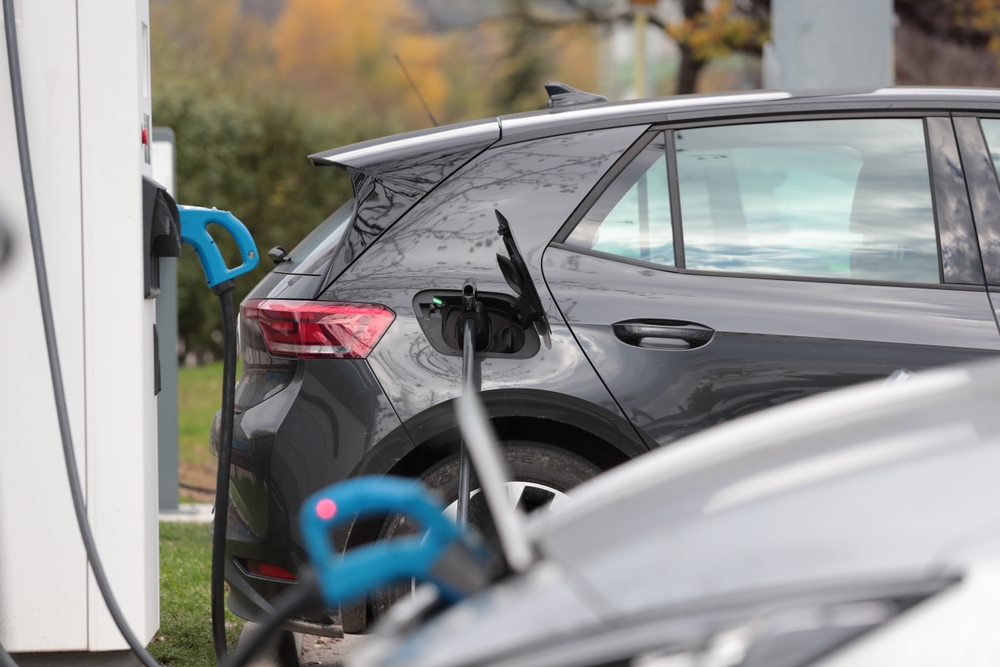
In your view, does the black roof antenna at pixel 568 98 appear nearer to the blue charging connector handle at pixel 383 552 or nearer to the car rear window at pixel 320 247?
the car rear window at pixel 320 247

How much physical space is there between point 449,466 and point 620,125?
1.05 meters

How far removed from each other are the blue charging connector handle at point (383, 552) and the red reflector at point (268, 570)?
74.4 inches

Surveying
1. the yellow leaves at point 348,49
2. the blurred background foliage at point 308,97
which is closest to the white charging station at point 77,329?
the blurred background foliage at point 308,97

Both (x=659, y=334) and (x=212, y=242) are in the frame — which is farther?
(x=212, y=242)

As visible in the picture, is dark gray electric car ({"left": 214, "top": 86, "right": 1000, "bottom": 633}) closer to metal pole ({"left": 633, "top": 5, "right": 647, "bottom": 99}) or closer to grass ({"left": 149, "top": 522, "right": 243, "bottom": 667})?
grass ({"left": 149, "top": 522, "right": 243, "bottom": 667})

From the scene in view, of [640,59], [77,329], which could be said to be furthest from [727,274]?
[640,59]

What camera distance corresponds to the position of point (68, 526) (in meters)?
2.95

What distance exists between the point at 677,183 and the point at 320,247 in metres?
1.00

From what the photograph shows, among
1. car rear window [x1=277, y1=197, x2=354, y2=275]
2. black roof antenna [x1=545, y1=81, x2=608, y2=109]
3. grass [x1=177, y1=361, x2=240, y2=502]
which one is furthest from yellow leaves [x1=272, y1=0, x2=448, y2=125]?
car rear window [x1=277, y1=197, x2=354, y2=275]

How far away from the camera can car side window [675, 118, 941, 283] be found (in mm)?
2971

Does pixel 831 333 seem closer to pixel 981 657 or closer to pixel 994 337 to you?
pixel 994 337

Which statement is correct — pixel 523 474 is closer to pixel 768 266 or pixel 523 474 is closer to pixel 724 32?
pixel 768 266

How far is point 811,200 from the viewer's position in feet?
10.0

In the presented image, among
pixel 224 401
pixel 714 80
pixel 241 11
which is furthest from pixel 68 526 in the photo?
pixel 241 11
